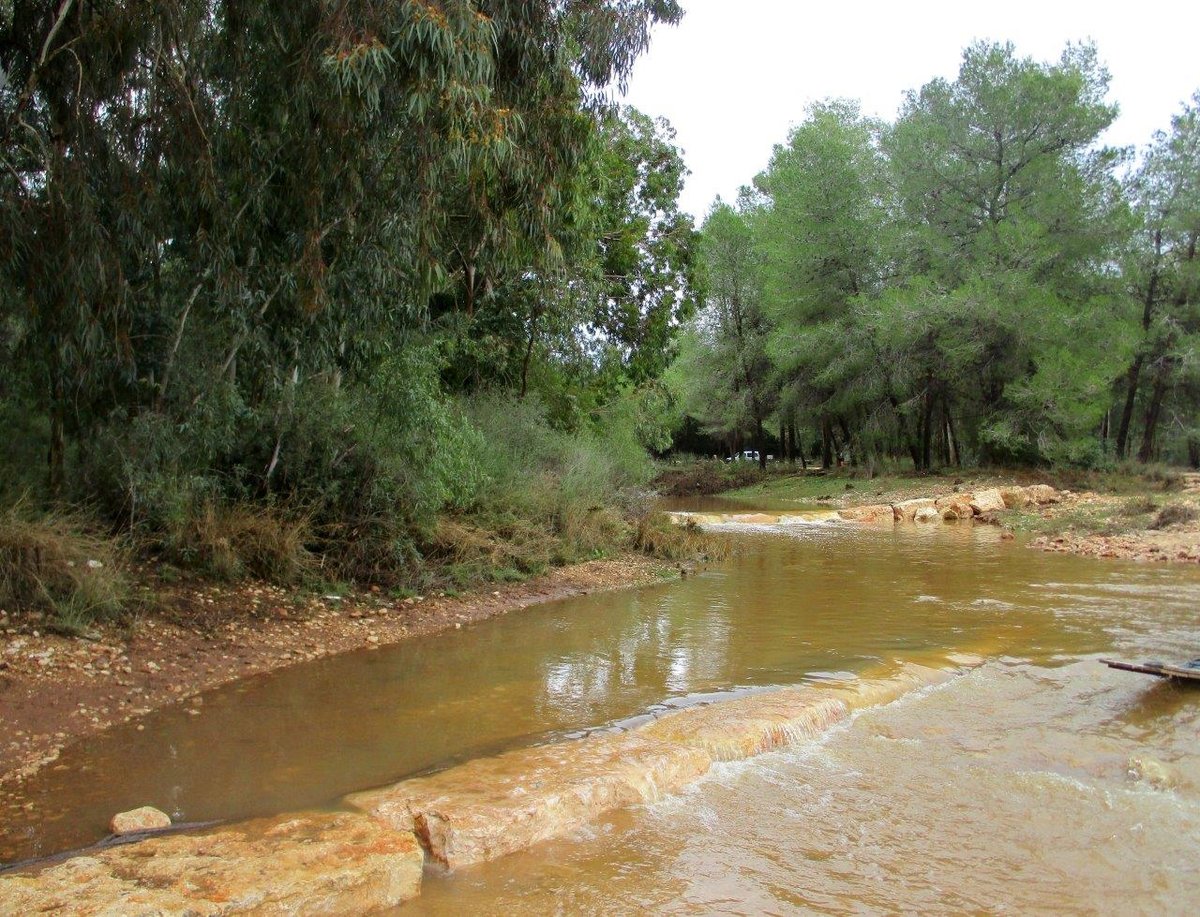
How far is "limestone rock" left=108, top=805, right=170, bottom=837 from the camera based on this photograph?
14.6ft

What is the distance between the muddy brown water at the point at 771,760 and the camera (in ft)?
13.9

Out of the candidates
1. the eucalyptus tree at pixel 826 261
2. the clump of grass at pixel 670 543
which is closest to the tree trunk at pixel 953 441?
the eucalyptus tree at pixel 826 261

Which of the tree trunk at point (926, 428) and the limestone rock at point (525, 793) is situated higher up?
the tree trunk at point (926, 428)

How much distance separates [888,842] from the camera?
4645mm

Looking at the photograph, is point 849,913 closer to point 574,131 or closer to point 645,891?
point 645,891

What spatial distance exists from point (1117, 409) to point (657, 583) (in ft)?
116

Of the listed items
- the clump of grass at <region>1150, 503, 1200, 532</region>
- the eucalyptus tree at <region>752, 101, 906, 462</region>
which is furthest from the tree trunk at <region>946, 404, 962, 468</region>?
the clump of grass at <region>1150, 503, 1200, 532</region>

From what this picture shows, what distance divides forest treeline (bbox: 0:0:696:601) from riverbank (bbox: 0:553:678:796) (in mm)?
522

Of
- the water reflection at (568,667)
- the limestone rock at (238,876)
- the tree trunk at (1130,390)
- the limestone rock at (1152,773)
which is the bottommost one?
the limestone rock at (1152,773)

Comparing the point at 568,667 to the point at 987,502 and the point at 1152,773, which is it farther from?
the point at 987,502

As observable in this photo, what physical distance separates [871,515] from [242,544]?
745 inches

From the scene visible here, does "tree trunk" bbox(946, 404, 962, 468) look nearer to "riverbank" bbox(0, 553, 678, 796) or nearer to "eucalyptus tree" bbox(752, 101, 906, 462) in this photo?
"eucalyptus tree" bbox(752, 101, 906, 462)

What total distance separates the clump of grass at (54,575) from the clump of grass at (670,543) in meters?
9.22

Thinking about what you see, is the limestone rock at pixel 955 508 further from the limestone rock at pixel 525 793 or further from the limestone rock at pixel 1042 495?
the limestone rock at pixel 525 793
